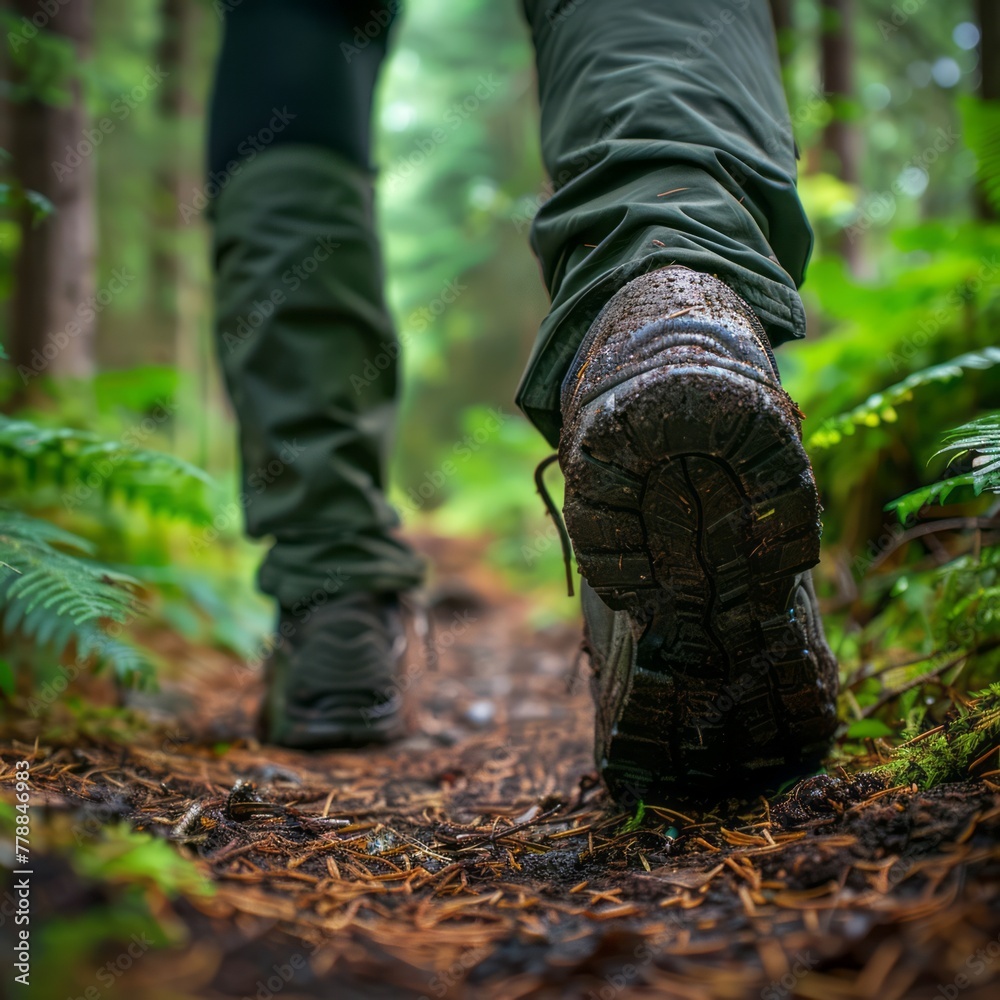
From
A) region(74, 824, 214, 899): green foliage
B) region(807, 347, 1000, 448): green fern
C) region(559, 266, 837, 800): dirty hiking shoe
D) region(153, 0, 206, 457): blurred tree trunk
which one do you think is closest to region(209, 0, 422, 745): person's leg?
region(559, 266, 837, 800): dirty hiking shoe

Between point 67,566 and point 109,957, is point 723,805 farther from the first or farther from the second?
point 67,566

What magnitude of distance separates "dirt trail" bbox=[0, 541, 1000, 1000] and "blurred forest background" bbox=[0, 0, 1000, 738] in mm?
388

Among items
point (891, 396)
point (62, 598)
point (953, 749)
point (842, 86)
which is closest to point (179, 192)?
point (842, 86)

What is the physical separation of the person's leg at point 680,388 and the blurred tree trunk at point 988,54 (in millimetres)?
2902

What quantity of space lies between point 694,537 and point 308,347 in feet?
4.53

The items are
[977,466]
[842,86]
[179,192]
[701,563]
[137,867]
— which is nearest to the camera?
[137,867]

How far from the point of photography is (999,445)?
1.29 m

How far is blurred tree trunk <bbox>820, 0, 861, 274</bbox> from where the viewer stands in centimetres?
530

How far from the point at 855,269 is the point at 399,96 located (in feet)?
28.4

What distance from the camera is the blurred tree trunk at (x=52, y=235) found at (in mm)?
3592

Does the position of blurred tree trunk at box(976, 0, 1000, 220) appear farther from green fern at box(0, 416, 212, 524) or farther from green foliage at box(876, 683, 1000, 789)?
green fern at box(0, 416, 212, 524)

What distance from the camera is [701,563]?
1.12 meters

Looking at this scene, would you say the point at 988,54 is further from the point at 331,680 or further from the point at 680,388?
the point at 331,680

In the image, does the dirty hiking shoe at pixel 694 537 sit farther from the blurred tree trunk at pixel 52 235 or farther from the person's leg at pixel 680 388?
the blurred tree trunk at pixel 52 235
